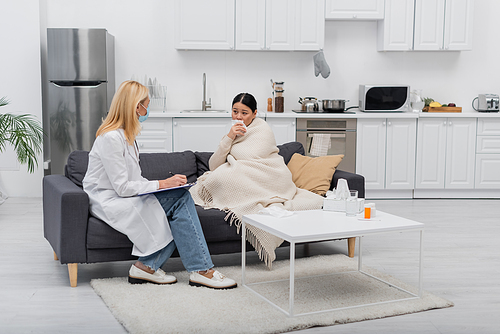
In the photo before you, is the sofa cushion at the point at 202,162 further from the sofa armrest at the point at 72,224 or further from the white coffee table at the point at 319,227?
the sofa armrest at the point at 72,224

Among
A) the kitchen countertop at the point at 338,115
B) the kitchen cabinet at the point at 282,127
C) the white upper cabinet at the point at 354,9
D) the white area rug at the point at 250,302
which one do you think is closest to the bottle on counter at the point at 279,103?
the kitchen countertop at the point at 338,115

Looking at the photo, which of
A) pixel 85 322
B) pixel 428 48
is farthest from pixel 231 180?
pixel 428 48

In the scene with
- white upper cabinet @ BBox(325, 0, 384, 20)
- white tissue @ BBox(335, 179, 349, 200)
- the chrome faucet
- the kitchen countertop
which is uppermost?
white upper cabinet @ BBox(325, 0, 384, 20)

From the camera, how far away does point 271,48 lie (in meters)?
5.69

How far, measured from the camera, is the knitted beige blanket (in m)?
3.13

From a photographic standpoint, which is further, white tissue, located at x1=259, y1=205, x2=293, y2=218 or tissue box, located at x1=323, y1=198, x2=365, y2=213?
tissue box, located at x1=323, y1=198, x2=365, y2=213

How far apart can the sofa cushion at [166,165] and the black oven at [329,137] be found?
206 cm

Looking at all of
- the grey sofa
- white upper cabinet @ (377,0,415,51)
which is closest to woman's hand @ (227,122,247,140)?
the grey sofa

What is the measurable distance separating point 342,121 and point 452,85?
4.96 ft

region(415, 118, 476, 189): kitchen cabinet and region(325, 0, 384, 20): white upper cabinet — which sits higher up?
region(325, 0, 384, 20): white upper cabinet

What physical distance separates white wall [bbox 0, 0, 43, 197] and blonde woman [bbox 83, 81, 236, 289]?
3079 millimetres

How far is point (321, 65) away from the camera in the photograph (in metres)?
5.75

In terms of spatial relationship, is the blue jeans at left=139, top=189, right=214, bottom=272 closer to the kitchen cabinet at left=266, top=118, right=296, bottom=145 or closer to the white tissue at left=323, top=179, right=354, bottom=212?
the white tissue at left=323, top=179, right=354, bottom=212

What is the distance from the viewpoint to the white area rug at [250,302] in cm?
239
